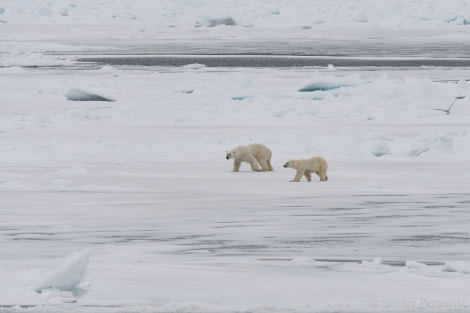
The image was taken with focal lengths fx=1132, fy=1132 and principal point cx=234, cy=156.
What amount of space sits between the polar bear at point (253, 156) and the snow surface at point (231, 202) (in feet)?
0.40

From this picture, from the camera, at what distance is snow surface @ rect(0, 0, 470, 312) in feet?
17.4

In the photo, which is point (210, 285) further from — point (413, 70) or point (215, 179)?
point (413, 70)

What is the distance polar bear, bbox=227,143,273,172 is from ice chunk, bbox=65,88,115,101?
29.3 feet

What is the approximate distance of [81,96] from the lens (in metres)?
19.2

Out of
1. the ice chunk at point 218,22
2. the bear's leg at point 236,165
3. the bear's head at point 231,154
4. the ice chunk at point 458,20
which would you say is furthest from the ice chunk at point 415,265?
the ice chunk at point 218,22

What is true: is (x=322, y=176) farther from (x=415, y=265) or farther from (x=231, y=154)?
(x=415, y=265)

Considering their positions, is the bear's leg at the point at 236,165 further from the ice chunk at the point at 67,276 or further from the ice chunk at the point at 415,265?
the ice chunk at the point at 67,276

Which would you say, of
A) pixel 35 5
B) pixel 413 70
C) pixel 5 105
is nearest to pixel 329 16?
pixel 35 5

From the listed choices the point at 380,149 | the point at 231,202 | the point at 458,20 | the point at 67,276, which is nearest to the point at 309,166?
the point at 231,202

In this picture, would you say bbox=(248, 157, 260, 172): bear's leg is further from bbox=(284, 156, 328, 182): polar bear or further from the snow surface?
bbox=(284, 156, 328, 182): polar bear

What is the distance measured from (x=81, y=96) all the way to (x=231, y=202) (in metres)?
11.0

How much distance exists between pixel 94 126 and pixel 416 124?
14.0 feet

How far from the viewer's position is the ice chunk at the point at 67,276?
5.18 metres

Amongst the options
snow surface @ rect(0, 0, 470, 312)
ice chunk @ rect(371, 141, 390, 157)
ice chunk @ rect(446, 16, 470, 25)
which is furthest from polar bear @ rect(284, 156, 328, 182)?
ice chunk @ rect(446, 16, 470, 25)
